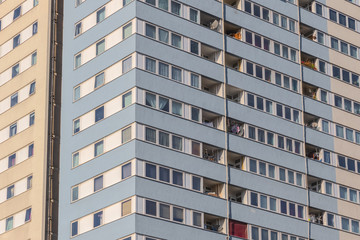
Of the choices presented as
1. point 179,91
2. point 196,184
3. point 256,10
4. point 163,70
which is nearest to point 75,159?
point 179,91

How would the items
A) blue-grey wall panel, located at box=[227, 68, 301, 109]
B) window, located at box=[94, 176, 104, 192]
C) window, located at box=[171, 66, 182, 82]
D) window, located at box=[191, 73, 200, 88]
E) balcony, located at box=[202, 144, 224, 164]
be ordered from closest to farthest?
window, located at box=[94, 176, 104, 192] < window, located at box=[171, 66, 182, 82] < balcony, located at box=[202, 144, 224, 164] < window, located at box=[191, 73, 200, 88] < blue-grey wall panel, located at box=[227, 68, 301, 109]

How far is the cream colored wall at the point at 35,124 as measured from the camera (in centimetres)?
8669

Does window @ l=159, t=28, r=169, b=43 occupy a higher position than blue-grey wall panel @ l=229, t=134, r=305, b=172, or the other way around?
window @ l=159, t=28, r=169, b=43

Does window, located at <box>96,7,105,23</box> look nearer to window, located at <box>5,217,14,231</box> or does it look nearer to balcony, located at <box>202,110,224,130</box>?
balcony, located at <box>202,110,224,130</box>

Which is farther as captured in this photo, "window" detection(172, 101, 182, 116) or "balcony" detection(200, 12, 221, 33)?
"balcony" detection(200, 12, 221, 33)

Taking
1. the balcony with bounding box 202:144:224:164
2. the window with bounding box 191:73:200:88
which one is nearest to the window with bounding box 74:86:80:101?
the window with bounding box 191:73:200:88

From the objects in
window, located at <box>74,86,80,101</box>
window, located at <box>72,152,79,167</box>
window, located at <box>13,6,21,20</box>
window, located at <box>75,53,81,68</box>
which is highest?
window, located at <box>13,6,21,20</box>

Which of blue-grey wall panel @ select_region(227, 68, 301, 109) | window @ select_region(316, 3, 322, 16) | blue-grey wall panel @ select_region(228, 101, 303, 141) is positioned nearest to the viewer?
blue-grey wall panel @ select_region(228, 101, 303, 141)

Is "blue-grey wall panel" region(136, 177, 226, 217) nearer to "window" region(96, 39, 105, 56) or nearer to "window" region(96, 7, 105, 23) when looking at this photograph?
"window" region(96, 39, 105, 56)

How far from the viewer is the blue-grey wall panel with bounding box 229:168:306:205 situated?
85312 mm

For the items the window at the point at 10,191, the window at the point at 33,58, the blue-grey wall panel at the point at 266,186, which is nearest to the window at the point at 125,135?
the blue-grey wall panel at the point at 266,186

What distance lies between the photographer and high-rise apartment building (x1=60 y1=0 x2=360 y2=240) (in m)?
79.6

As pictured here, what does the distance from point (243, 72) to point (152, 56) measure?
1116cm

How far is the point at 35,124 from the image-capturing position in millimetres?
89688
